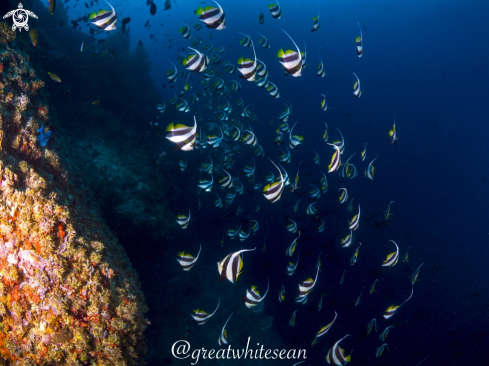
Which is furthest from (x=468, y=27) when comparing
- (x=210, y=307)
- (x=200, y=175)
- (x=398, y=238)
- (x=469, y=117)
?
(x=210, y=307)

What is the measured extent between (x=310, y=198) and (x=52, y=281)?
722 centimetres

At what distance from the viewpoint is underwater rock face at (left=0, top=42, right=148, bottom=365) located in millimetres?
2576

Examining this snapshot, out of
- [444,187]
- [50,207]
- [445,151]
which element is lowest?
[444,187]

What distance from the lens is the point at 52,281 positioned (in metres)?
2.63

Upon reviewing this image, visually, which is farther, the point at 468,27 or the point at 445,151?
the point at 468,27

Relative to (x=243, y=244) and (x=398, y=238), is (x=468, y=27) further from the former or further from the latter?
(x=243, y=244)

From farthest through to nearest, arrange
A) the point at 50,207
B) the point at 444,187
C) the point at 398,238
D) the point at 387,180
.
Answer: the point at 444,187 → the point at 387,180 → the point at 398,238 → the point at 50,207

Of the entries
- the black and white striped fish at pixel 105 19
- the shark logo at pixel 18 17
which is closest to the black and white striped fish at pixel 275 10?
the black and white striped fish at pixel 105 19

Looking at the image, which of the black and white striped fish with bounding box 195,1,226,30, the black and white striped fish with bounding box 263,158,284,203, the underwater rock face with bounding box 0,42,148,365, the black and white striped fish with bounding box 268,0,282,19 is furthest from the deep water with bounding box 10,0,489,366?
the black and white striped fish with bounding box 268,0,282,19

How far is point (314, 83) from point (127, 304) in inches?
1624

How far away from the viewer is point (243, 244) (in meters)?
12.1

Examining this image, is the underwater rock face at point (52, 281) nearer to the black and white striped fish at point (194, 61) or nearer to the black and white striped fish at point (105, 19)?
the black and white striped fish at point (105, 19)

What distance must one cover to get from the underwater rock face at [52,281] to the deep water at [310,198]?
1.11m

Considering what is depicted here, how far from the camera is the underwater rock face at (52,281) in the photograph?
8.45 ft
